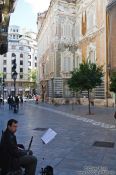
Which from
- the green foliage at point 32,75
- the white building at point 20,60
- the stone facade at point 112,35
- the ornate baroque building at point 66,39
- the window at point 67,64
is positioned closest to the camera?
the stone facade at point 112,35

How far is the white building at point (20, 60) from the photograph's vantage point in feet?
374

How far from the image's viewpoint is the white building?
114 metres

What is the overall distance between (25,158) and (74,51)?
5165 cm

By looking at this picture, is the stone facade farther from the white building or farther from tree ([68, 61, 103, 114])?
the white building

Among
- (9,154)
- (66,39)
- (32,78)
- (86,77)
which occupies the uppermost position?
(66,39)

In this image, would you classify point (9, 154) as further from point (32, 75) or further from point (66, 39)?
point (32, 75)

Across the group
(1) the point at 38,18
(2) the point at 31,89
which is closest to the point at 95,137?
(1) the point at 38,18

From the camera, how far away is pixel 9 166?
6039 millimetres

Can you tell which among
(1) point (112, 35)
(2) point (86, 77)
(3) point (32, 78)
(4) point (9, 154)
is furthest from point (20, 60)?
(4) point (9, 154)

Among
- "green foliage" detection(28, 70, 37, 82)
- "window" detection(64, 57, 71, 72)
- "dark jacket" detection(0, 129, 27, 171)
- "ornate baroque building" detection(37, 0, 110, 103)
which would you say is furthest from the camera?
"green foliage" detection(28, 70, 37, 82)

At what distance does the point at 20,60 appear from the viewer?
384 feet

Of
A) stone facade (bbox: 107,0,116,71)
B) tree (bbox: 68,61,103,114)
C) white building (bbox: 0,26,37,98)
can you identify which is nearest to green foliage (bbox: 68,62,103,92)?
tree (bbox: 68,61,103,114)

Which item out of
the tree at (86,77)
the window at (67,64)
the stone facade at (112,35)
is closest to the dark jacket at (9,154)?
the tree at (86,77)

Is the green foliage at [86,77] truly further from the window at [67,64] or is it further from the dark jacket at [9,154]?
the window at [67,64]
